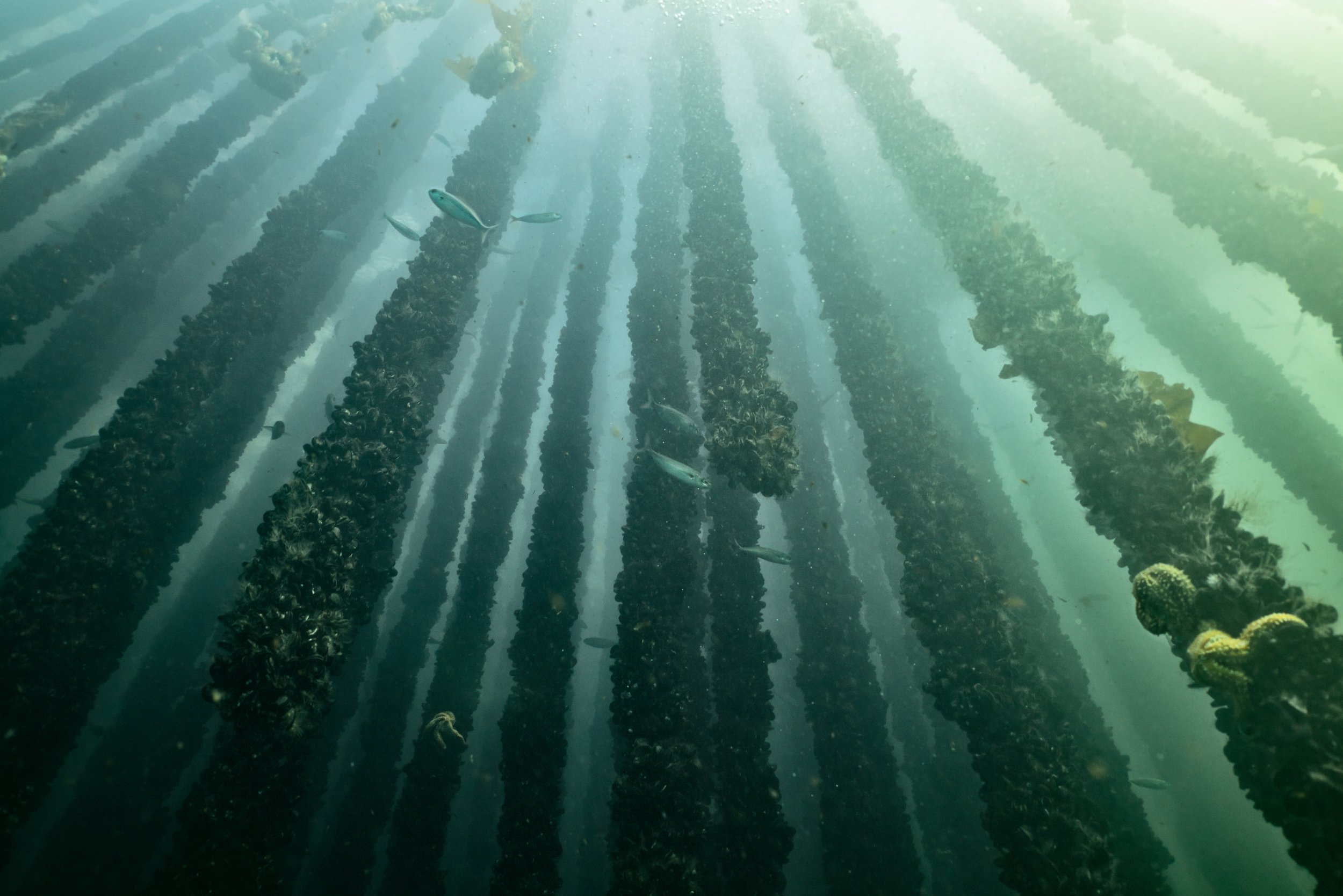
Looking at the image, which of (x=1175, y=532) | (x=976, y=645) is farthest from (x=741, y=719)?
(x=1175, y=532)

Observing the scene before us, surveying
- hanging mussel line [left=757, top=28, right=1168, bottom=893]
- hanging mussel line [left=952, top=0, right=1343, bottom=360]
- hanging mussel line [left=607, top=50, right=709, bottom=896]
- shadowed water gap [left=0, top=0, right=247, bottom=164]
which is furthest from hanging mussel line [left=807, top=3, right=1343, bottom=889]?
shadowed water gap [left=0, top=0, right=247, bottom=164]

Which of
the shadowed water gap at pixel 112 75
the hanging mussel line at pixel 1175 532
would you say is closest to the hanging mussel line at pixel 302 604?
the hanging mussel line at pixel 1175 532

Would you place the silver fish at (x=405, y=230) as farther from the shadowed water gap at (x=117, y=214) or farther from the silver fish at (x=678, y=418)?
the shadowed water gap at (x=117, y=214)

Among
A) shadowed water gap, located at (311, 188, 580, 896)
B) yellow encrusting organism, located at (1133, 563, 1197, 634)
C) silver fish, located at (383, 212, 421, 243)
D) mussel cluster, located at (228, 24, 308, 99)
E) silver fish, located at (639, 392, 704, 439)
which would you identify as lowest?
shadowed water gap, located at (311, 188, 580, 896)

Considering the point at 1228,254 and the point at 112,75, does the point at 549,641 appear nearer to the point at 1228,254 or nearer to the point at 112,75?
the point at 1228,254

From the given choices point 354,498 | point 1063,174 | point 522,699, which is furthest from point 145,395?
point 1063,174

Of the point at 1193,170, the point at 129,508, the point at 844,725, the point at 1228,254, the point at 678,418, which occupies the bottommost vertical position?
the point at 844,725

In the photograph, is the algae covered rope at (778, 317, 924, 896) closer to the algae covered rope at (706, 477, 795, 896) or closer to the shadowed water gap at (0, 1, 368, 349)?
the algae covered rope at (706, 477, 795, 896)
